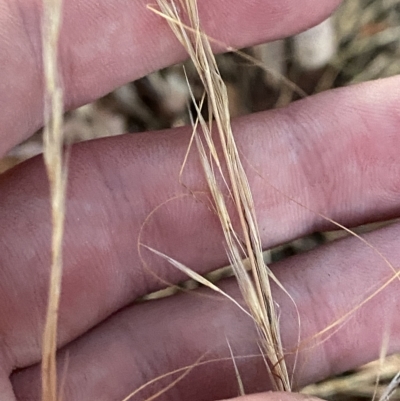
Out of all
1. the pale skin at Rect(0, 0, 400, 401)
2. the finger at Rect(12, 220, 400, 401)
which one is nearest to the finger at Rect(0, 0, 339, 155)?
the pale skin at Rect(0, 0, 400, 401)

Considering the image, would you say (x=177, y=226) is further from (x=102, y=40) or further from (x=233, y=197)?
(x=102, y=40)

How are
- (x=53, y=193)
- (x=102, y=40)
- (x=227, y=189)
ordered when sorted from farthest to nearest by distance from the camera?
1. (x=227, y=189)
2. (x=102, y=40)
3. (x=53, y=193)

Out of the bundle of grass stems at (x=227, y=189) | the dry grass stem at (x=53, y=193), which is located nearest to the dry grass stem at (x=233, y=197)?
the bundle of grass stems at (x=227, y=189)

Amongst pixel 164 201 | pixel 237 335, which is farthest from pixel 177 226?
pixel 237 335

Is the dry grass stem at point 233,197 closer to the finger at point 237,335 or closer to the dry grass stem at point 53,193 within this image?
the finger at point 237,335

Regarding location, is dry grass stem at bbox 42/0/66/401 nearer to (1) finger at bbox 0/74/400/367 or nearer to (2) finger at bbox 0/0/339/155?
(2) finger at bbox 0/0/339/155

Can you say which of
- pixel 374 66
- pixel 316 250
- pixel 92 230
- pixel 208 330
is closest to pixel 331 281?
pixel 316 250

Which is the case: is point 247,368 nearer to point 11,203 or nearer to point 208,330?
point 208,330
